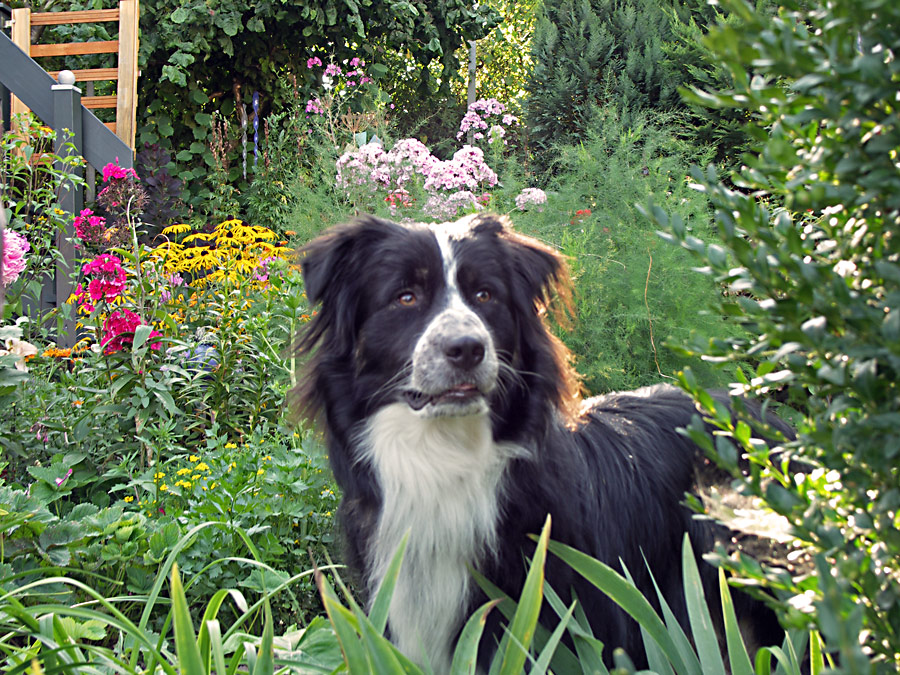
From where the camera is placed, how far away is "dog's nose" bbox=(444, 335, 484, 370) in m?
2.00

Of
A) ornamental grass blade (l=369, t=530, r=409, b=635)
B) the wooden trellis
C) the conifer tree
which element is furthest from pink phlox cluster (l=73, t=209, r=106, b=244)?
the conifer tree

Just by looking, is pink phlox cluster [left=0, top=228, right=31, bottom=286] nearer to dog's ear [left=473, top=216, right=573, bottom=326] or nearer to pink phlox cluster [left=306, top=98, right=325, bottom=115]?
dog's ear [left=473, top=216, right=573, bottom=326]

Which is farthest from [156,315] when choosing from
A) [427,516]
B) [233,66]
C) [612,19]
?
[612,19]

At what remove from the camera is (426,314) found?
2.19 metres

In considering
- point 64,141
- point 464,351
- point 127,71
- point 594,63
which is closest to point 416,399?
point 464,351

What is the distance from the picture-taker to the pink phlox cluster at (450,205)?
15.1 ft

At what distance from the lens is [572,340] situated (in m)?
3.79

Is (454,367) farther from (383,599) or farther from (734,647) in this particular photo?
(734,647)

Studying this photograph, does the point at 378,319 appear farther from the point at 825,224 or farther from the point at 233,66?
the point at 233,66

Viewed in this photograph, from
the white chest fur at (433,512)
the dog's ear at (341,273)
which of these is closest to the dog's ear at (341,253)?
the dog's ear at (341,273)

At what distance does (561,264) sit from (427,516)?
0.89 meters

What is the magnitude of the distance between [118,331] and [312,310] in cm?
91

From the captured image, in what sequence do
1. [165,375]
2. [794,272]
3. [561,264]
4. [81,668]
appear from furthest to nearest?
[165,375]
[561,264]
[81,668]
[794,272]

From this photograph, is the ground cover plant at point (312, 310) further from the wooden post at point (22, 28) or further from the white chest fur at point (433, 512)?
the wooden post at point (22, 28)
